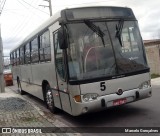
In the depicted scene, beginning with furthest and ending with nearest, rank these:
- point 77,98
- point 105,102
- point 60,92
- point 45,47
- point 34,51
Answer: point 34,51 → point 45,47 → point 60,92 → point 105,102 → point 77,98

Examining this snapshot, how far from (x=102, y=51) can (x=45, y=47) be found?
2719 millimetres

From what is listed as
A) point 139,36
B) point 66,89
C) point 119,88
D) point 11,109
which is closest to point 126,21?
point 139,36

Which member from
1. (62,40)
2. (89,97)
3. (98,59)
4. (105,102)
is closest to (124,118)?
(105,102)

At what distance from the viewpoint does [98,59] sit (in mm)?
8062

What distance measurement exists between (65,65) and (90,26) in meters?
1.20

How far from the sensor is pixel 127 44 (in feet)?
27.9

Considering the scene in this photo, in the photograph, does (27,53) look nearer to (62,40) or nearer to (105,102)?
(62,40)

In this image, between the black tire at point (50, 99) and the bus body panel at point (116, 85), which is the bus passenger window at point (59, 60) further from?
the black tire at point (50, 99)

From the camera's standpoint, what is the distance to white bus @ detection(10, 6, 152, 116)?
7.88m

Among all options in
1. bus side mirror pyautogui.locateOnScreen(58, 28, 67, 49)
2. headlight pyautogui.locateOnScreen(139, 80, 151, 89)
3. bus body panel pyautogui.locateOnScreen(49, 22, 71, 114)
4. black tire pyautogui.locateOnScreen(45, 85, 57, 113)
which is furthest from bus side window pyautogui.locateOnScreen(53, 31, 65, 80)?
headlight pyautogui.locateOnScreen(139, 80, 151, 89)

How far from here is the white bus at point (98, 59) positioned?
788 centimetres

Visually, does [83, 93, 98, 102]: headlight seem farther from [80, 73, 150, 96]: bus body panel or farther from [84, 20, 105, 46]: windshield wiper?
[84, 20, 105, 46]: windshield wiper

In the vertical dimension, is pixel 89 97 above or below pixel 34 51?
below

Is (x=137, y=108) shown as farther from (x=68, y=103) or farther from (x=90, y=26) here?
(x=90, y=26)
